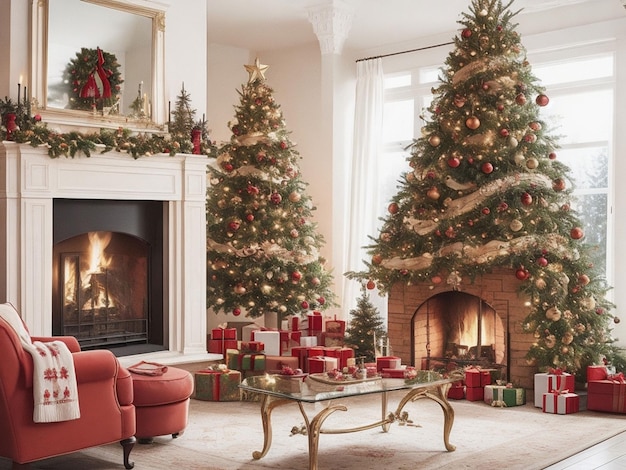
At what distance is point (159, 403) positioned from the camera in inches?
223

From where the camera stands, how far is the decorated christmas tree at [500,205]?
746 centimetres

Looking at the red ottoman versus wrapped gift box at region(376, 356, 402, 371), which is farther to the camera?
wrapped gift box at region(376, 356, 402, 371)

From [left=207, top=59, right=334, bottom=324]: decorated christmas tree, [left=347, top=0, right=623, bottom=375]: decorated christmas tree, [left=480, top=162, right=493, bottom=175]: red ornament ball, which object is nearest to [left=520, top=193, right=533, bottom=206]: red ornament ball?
[left=347, top=0, right=623, bottom=375]: decorated christmas tree

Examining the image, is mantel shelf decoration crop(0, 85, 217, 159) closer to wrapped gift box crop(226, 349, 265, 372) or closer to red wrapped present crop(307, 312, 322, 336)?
wrapped gift box crop(226, 349, 265, 372)

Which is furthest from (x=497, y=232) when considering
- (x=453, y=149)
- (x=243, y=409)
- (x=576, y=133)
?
(x=243, y=409)

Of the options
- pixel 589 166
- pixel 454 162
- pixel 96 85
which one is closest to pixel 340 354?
pixel 454 162

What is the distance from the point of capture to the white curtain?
10383mm

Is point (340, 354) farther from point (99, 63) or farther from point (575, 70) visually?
point (575, 70)

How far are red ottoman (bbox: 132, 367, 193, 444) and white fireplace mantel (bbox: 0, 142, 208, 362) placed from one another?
156 centimetres

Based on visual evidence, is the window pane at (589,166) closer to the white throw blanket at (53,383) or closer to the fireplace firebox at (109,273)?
the fireplace firebox at (109,273)

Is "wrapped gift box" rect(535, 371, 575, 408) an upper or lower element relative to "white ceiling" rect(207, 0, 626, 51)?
lower

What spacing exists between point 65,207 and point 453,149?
3.37 meters

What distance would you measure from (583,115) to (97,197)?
16.0 ft

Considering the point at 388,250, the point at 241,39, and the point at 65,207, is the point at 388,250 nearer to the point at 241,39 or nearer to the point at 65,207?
the point at 65,207
